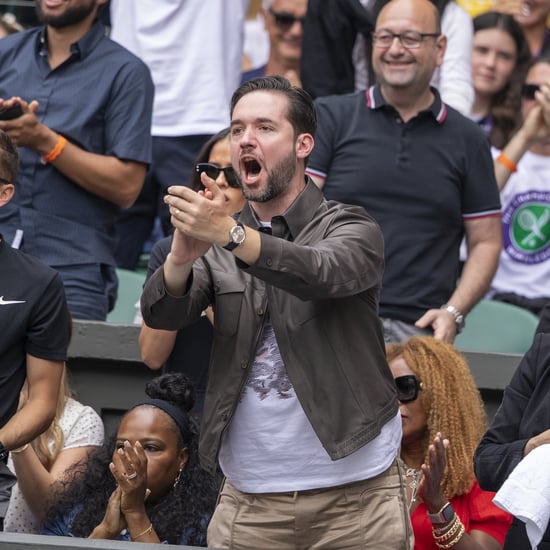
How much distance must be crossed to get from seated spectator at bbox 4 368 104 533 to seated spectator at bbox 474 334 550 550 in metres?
1.83

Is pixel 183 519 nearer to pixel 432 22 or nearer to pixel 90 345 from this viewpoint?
pixel 90 345

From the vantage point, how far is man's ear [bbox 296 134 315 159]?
3.95 m

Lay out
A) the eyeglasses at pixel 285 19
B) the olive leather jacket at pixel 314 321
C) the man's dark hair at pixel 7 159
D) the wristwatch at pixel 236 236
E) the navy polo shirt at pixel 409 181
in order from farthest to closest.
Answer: the eyeglasses at pixel 285 19 < the navy polo shirt at pixel 409 181 < the man's dark hair at pixel 7 159 < the olive leather jacket at pixel 314 321 < the wristwatch at pixel 236 236

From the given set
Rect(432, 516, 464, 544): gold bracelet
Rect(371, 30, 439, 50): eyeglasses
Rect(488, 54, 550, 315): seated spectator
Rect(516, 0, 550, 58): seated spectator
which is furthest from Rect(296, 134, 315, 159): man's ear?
Rect(516, 0, 550, 58): seated spectator

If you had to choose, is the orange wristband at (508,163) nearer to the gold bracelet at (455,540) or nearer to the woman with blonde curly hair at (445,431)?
the woman with blonde curly hair at (445,431)

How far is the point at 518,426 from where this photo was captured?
4.06 m

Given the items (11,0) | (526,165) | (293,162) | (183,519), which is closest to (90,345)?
(183,519)

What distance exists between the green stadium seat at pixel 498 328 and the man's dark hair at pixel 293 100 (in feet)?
10.1

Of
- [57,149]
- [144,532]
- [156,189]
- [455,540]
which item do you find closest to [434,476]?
[455,540]

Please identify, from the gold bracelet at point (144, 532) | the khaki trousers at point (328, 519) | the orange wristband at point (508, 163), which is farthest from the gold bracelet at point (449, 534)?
the orange wristband at point (508, 163)

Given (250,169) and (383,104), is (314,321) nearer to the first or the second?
(250,169)

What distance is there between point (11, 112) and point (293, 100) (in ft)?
5.90

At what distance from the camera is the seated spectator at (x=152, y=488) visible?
454 cm

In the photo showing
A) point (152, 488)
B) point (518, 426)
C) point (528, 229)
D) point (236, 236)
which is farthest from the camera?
point (528, 229)
